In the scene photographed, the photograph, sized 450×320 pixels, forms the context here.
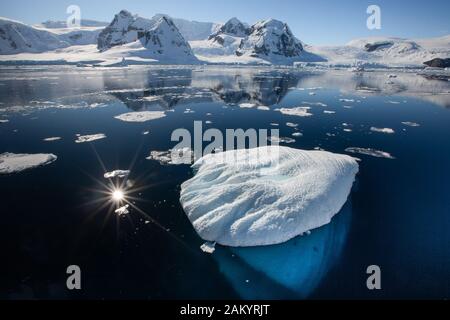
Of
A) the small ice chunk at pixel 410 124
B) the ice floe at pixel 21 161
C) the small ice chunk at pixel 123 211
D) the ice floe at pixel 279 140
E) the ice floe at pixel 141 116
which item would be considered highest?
the ice floe at pixel 141 116

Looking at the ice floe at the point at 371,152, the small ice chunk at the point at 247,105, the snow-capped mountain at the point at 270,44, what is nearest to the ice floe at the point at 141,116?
the small ice chunk at the point at 247,105

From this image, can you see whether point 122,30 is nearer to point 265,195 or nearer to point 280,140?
point 280,140

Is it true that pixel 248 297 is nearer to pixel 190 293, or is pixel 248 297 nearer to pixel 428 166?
pixel 190 293

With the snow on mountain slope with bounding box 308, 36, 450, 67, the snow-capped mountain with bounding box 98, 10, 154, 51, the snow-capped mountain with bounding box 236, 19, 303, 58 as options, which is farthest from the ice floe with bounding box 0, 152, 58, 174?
the snow-capped mountain with bounding box 98, 10, 154, 51

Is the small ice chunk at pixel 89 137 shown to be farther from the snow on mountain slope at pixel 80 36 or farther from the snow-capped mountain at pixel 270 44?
the snow on mountain slope at pixel 80 36

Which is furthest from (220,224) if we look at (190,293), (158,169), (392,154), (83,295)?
(392,154)

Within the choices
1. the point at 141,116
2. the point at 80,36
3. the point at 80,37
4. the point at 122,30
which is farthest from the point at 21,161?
the point at 80,36

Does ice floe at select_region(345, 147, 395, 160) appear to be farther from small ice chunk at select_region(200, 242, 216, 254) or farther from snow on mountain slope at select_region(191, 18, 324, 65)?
snow on mountain slope at select_region(191, 18, 324, 65)
